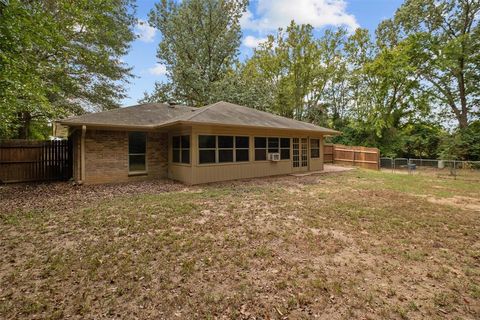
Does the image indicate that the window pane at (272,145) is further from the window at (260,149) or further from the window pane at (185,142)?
the window pane at (185,142)

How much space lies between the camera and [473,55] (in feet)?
54.7

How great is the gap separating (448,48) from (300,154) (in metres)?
14.4

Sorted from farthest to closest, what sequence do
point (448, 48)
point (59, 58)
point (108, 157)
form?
point (448, 48)
point (59, 58)
point (108, 157)

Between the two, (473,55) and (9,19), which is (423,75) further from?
(9,19)

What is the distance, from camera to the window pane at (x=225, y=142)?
9672 millimetres

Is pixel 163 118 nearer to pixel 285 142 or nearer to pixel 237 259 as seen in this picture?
pixel 285 142

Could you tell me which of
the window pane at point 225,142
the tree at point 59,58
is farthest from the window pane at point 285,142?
the tree at point 59,58

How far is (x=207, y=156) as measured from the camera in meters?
9.35

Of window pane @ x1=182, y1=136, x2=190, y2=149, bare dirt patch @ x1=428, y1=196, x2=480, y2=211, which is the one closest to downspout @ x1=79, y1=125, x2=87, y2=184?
window pane @ x1=182, y1=136, x2=190, y2=149

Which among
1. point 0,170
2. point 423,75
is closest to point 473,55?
point 423,75

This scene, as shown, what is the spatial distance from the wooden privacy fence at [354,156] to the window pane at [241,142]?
33.5 feet

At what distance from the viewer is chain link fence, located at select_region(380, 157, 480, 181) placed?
11523 millimetres

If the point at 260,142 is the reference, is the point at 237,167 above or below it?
below

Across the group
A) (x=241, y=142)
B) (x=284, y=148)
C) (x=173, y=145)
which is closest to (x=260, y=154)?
(x=241, y=142)
